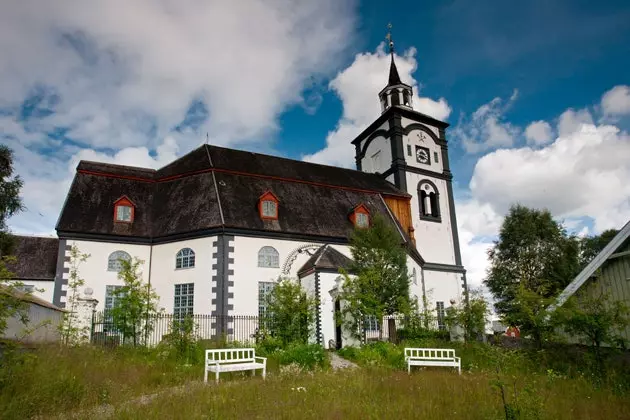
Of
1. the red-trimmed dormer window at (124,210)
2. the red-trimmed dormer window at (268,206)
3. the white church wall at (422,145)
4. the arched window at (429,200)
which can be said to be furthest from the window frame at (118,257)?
the white church wall at (422,145)

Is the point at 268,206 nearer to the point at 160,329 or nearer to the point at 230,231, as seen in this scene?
the point at 230,231

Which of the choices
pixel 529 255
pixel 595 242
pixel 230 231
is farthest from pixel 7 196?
pixel 595 242

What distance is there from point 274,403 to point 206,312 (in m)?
12.4

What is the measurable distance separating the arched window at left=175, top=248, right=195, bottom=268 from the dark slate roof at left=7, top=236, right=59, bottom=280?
5.85 meters

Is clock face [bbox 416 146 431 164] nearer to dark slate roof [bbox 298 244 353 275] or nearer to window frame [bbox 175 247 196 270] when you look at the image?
dark slate roof [bbox 298 244 353 275]

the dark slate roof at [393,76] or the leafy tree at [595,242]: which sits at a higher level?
the dark slate roof at [393,76]

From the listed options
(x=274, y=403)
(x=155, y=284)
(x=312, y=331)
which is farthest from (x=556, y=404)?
(x=155, y=284)

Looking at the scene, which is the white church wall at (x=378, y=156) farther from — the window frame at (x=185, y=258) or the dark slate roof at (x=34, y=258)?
the dark slate roof at (x=34, y=258)

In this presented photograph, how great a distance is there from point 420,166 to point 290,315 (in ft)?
57.4

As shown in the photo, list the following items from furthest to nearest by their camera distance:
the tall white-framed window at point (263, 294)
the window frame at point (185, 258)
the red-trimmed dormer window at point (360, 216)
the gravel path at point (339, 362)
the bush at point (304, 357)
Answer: the red-trimmed dormer window at point (360, 216) < the window frame at point (185, 258) < the tall white-framed window at point (263, 294) < the gravel path at point (339, 362) < the bush at point (304, 357)

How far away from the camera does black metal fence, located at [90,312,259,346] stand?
604 inches

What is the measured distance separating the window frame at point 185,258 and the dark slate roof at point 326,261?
16.4 feet

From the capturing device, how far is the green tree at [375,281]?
1788 cm

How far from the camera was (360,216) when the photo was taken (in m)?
25.1
